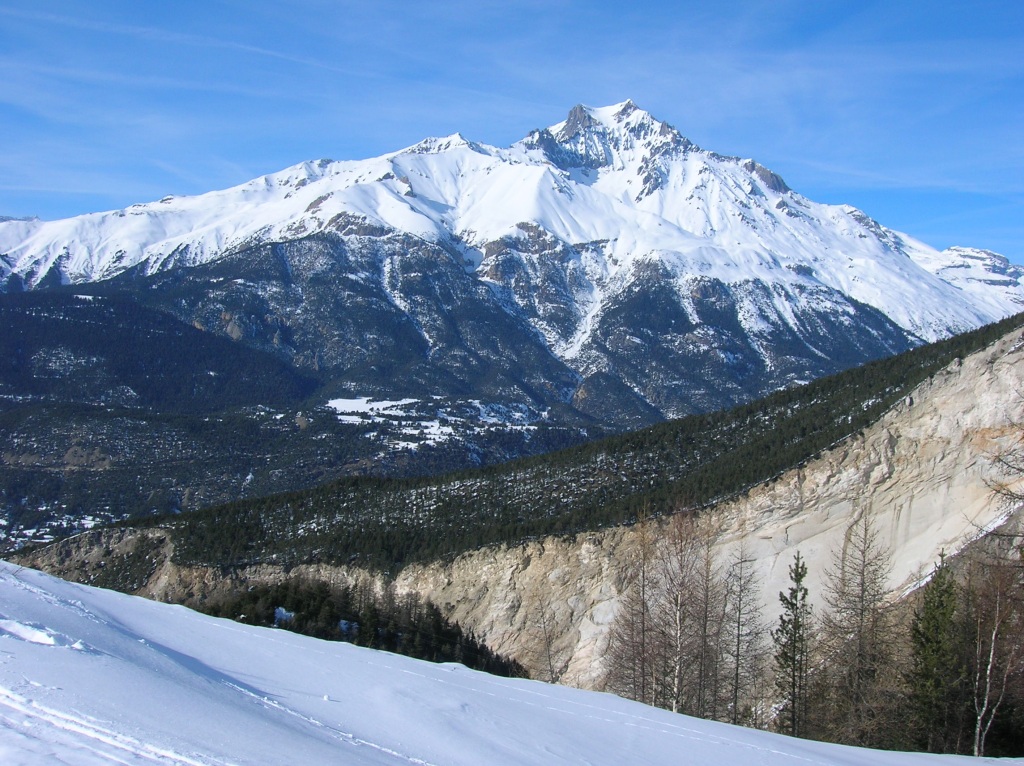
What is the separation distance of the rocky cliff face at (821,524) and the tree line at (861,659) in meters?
6.75

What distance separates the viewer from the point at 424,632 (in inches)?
1876

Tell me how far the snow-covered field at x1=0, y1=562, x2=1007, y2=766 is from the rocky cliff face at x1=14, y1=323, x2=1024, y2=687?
3145 cm

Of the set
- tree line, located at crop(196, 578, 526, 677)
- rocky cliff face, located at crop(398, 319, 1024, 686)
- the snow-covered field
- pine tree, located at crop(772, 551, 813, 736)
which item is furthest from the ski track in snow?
rocky cliff face, located at crop(398, 319, 1024, 686)

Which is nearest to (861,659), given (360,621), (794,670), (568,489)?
(794,670)

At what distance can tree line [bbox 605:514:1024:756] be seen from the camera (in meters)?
29.4

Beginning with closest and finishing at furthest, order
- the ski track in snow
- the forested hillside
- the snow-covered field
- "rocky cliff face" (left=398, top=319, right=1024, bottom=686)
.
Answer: the ski track in snow, the snow-covered field, "rocky cliff face" (left=398, top=319, right=1024, bottom=686), the forested hillside

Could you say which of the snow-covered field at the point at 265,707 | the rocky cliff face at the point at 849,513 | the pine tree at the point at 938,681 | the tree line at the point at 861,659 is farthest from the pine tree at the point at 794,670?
the rocky cliff face at the point at 849,513

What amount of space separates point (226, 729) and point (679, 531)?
27.7 metres

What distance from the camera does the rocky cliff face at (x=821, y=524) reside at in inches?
2000

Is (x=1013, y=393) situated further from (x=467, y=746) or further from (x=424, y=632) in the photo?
(x=467, y=746)

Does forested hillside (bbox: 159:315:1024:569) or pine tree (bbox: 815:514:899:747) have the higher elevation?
forested hillside (bbox: 159:315:1024:569)

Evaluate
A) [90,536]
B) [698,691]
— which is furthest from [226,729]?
[90,536]

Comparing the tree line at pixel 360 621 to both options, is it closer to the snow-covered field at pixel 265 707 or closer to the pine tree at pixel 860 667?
the pine tree at pixel 860 667

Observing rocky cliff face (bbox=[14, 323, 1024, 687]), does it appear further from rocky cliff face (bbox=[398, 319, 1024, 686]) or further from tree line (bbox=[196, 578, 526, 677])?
tree line (bbox=[196, 578, 526, 677])
